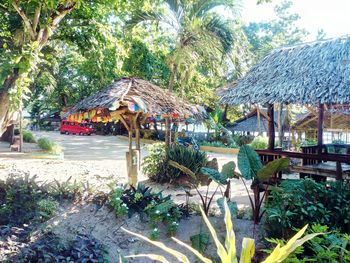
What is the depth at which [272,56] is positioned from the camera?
8969 mm

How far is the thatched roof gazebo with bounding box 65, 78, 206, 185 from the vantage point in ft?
25.5

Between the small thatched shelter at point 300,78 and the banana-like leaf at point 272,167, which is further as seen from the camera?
the small thatched shelter at point 300,78

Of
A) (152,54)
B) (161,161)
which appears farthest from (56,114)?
(161,161)

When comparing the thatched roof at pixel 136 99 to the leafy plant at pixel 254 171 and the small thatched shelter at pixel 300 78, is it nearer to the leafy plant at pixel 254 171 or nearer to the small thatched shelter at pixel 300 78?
the small thatched shelter at pixel 300 78

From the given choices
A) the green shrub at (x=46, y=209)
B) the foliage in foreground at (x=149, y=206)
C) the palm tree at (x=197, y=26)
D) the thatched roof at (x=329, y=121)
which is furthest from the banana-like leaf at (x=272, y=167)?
the thatched roof at (x=329, y=121)

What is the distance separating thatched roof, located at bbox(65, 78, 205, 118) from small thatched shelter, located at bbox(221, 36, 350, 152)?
4.39ft

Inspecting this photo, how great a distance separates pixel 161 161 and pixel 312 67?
525 centimetres

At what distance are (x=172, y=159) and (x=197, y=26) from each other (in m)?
4.71

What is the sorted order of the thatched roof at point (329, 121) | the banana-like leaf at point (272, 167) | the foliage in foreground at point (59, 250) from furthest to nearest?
the thatched roof at point (329, 121), the banana-like leaf at point (272, 167), the foliage in foreground at point (59, 250)

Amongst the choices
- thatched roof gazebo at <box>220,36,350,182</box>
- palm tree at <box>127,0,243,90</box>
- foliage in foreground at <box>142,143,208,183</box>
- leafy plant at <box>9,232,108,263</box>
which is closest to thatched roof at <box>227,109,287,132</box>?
palm tree at <box>127,0,243,90</box>

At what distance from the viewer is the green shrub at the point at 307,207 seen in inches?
222

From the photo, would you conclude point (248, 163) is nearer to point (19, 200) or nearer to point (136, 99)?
point (136, 99)

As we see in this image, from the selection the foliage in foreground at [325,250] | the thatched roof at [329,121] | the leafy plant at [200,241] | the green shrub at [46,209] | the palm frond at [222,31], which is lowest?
the leafy plant at [200,241]

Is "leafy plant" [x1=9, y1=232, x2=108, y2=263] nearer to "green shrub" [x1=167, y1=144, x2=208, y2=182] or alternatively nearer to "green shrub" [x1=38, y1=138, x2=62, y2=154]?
"green shrub" [x1=167, y1=144, x2=208, y2=182]
